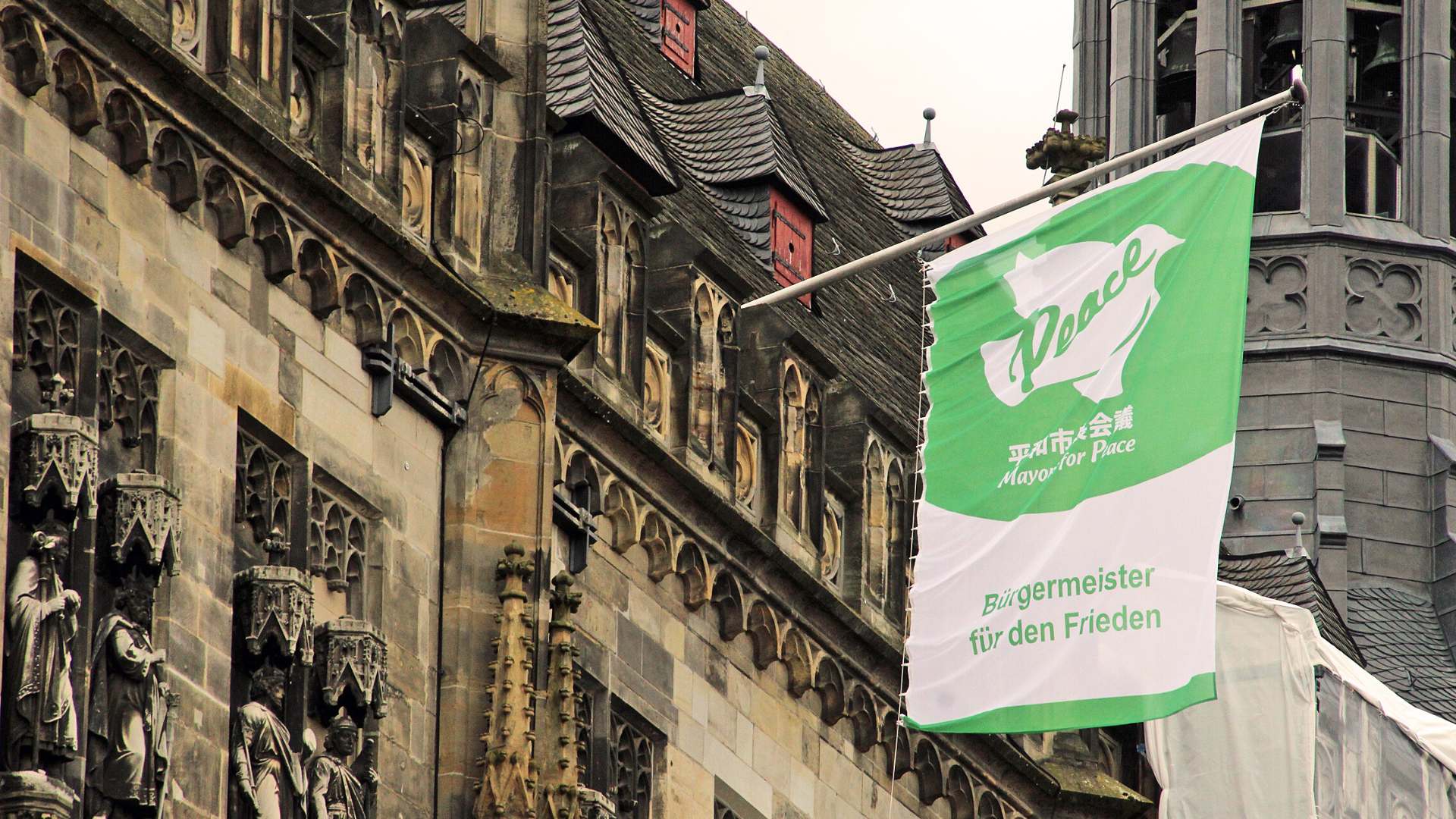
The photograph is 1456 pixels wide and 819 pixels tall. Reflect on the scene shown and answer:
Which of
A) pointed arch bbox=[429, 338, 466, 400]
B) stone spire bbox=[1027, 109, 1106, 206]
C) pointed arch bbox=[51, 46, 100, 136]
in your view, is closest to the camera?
pointed arch bbox=[51, 46, 100, 136]

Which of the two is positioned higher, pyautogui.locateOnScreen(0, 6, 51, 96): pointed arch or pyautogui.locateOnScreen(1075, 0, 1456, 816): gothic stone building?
pyautogui.locateOnScreen(1075, 0, 1456, 816): gothic stone building

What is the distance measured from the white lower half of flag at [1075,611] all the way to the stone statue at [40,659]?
21.5 ft

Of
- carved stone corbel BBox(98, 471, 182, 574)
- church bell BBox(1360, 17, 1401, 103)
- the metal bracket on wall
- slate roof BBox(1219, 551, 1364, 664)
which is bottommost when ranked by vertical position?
carved stone corbel BBox(98, 471, 182, 574)

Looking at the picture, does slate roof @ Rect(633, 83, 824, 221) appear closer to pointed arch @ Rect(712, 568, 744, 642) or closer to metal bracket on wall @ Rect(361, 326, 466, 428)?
pointed arch @ Rect(712, 568, 744, 642)

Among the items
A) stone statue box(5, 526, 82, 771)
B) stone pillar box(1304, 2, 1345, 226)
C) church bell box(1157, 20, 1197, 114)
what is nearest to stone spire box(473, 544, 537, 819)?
stone statue box(5, 526, 82, 771)

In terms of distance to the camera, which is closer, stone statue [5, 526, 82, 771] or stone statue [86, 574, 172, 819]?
stone statue [5, 526, 82, 771]

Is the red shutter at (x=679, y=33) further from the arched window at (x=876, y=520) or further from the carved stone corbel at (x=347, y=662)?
the carved stone corbel at (x=347, y=662)

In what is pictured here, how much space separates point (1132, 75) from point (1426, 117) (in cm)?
373

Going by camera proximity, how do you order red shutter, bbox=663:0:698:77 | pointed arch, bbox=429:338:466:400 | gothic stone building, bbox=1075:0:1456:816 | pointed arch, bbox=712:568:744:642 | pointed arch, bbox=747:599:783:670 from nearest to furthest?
pointed arch, bbox=429:338:466:400 → pointed arch, bbox=712:568:744:642 → pointed arch, bbox=747:599:783:670 → red shutter, bbox=663:0:698:77 → gothic stone building, bbox=1075:0:1456:816

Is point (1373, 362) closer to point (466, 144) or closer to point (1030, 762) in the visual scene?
point (1030, 762)

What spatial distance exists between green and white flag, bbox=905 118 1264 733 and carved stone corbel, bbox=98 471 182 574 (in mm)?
5931

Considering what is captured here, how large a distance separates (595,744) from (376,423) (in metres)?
3.18

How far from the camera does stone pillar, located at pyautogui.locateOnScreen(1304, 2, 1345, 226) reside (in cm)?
5225

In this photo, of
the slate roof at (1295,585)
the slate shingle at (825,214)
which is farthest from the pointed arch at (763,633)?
the slate roof at (1295,585)
